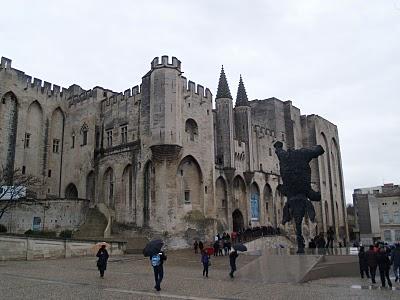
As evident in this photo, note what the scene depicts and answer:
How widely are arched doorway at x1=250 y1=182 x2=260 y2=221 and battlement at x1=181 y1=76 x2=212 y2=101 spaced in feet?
40.4

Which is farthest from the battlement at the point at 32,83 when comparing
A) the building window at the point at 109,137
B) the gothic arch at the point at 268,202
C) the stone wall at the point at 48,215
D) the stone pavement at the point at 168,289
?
the stone pavement at the point at 168,289

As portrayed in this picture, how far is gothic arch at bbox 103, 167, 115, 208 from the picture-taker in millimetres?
37781

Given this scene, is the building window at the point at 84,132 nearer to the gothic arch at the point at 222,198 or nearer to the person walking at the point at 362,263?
the gothic arch at the point at 222,198

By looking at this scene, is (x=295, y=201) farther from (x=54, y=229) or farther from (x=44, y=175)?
(x=44, y=175)

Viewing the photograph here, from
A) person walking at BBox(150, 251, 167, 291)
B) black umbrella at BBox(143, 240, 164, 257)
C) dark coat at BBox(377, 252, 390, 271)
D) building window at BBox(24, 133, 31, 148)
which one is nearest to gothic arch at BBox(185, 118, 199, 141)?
building window at BBox(24, 133, 31, 148)

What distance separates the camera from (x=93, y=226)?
34.4 m

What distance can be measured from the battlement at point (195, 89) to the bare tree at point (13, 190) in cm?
1621

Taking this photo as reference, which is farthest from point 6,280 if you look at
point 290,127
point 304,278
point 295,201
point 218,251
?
point 290,127

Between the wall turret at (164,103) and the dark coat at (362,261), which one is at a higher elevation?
the wall turret at (164,103)

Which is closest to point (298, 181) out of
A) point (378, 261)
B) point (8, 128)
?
point (378, 261)

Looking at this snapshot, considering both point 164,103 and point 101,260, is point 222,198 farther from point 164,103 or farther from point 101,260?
point 101,260

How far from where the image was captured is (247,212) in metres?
43.4

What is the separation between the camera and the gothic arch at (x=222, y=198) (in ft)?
132

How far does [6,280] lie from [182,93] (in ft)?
83.3
